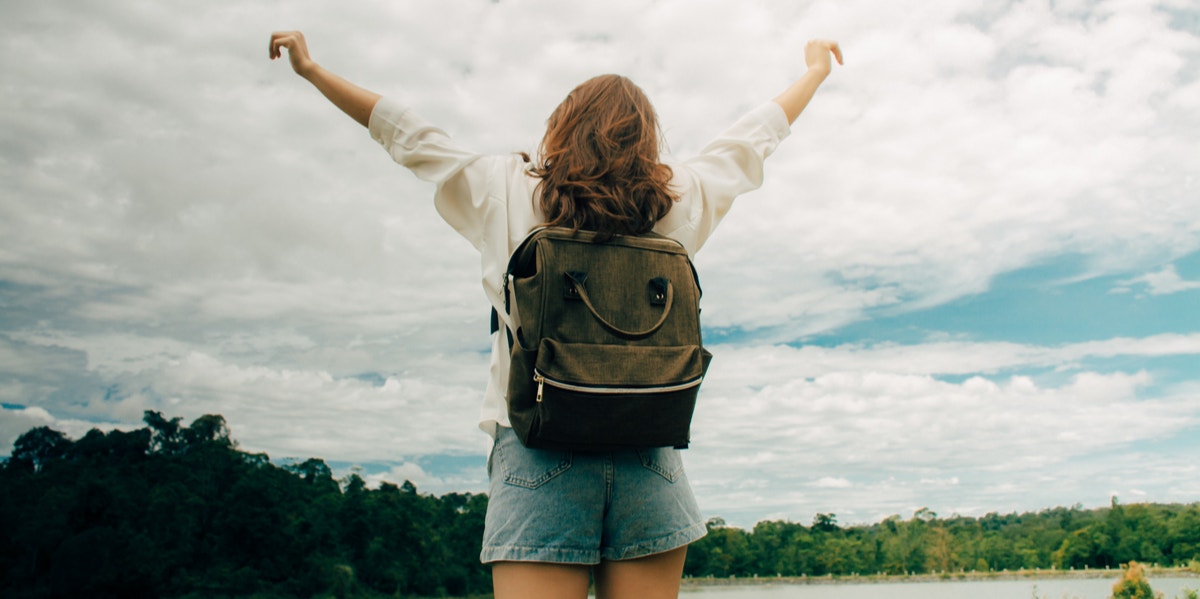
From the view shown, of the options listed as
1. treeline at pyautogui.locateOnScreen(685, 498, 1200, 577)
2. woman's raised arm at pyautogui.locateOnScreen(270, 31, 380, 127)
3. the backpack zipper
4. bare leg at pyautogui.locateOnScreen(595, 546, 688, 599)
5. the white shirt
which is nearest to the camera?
the backpack zipper

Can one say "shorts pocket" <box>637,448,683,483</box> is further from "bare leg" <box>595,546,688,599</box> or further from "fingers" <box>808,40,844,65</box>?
"fingers" <box>808,40,844,65</box>

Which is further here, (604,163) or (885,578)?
(885,578)

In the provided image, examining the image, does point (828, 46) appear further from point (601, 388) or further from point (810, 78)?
point (601, 388)

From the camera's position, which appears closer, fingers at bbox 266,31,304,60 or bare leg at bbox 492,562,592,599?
bare leg at bbox 492,562,592,599

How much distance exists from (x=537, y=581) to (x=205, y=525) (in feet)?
155

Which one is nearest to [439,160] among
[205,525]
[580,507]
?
[580,507]

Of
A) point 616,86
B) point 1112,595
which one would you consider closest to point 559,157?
point 616,86

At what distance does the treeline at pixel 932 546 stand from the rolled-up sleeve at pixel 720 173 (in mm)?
36706

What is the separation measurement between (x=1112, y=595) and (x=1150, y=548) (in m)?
21.2

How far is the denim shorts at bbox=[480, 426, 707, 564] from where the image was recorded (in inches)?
55.7

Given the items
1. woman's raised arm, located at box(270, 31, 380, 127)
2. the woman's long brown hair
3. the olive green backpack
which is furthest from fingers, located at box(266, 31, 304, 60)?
→ the olive green backpack

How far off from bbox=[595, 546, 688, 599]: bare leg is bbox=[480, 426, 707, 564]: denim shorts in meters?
0.02

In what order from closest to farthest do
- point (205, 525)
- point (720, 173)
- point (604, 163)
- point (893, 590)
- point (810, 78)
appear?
1. point (604, 163)
2. point (720, 173)
3. point (810, 78)
4. point (205, 525)
5. point (893, 590)

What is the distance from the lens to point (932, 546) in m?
49.0
